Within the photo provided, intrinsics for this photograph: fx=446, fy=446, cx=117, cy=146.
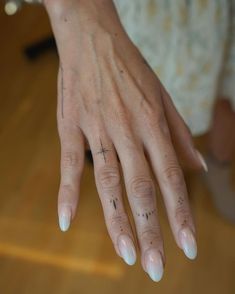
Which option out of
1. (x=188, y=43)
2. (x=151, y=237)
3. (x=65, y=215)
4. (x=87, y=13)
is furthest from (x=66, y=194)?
(x=188, y=43)

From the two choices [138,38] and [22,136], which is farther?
[22,136]

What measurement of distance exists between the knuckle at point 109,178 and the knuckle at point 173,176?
2.6 inches

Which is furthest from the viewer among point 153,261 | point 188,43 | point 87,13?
point 188,43

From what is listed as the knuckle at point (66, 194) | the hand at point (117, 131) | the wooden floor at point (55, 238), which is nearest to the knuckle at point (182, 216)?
the hand at point (117, 131)

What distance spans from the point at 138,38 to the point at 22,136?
81cm

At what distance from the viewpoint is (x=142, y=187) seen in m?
0.59

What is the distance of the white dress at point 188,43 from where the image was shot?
0.81 m

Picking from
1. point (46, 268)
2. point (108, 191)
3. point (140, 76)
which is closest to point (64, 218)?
point (108, 191)

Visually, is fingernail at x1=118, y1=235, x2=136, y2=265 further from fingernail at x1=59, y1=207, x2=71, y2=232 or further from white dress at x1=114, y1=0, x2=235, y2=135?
white dress at x1=114, y1=0, x2=235, y2=135

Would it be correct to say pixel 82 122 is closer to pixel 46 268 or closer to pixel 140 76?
pixel 140 76

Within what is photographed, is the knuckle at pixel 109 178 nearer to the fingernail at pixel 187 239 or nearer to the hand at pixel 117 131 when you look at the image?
the hand at pixel 117 131

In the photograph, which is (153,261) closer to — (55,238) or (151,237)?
(151,237)

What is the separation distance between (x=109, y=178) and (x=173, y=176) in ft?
0.29

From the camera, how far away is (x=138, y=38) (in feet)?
2.81
